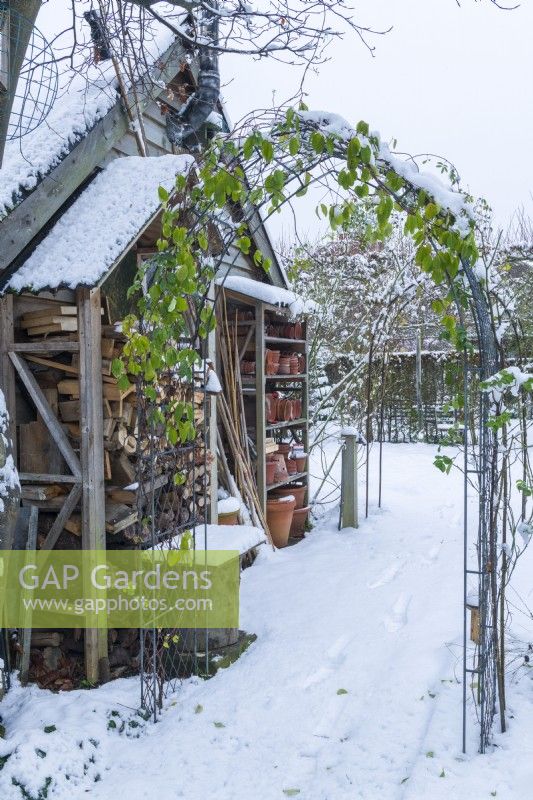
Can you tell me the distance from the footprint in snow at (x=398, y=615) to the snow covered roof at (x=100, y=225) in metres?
2.74

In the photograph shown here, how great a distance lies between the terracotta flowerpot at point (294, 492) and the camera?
22.1 feet

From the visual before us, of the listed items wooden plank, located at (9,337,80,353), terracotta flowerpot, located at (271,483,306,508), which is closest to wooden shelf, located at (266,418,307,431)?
terracotta flowerpot, located at (271,483,306,508)

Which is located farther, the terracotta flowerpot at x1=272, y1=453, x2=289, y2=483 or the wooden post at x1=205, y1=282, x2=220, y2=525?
the terracotta flowerpot at x1=272, y1=453, x2=289, y2=483

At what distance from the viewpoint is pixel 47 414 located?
147 inches

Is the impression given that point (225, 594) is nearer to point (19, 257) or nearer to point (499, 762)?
point (499, 762)

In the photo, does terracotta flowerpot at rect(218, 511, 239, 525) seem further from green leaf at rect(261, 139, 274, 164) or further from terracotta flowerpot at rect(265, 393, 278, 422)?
green leaf at rect(261, 139, 274, 164)

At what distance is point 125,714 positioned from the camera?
3201 mm

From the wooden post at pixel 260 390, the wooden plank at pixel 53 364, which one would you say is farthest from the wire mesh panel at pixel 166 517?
the wooden post at pixel 260 390

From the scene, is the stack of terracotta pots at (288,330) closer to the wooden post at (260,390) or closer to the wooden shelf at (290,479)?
the wooden post at (260,390)

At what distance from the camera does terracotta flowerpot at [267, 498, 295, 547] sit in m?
6.25

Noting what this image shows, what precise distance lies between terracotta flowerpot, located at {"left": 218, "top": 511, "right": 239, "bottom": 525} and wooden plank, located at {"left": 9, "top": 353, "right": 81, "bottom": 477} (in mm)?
1879

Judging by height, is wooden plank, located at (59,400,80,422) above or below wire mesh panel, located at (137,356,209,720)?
above

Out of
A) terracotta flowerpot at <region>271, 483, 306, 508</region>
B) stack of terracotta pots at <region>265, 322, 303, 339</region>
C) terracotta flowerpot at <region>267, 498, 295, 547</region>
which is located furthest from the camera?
stack of terracotta pots at <region>265, 322, 303, 339</region>

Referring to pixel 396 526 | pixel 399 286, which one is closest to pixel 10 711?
pixel 396 526
